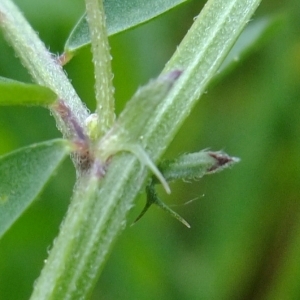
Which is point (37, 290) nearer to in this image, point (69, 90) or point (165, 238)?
point (69, 90)

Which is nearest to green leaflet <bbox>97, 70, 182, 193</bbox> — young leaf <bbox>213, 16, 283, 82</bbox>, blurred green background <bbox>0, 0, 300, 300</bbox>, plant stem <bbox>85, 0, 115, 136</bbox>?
plant stem <bbox>85, 0, 115, 136</bbox>

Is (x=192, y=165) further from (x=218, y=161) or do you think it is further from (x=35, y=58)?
(x=35, y=58)

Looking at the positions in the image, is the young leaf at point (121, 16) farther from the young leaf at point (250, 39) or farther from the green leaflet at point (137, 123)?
the young leaf at point (250, 39)

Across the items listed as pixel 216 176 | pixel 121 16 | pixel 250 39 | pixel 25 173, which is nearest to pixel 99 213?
pixel 25 173

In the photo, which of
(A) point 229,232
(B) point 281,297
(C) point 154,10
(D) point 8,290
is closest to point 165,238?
(A) point 229,232

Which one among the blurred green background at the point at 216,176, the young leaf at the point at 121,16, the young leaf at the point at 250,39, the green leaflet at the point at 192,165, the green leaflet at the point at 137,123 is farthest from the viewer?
the blurred green background at the point at 216,176

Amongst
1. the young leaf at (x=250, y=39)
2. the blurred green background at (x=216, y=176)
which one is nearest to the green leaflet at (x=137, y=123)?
the young leaf at (x=250, y=39)
